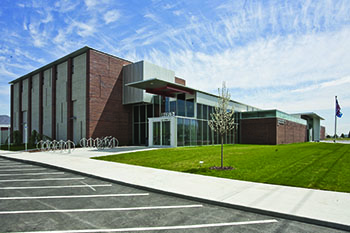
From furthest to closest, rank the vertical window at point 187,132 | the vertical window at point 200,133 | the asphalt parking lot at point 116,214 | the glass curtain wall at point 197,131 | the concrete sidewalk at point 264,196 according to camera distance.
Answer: the vertical window at point 200,133, the vertical window at point 187,132, the glass curtain wall at point 197,131, the concrete sidewalk at point 264,196, the asphalt parking lot at point 116,214

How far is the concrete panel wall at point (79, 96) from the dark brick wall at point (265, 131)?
23844 millimetres

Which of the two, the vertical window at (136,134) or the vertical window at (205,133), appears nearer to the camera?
the vertical window at (205,133)

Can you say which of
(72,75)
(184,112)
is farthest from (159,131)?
(72,75)

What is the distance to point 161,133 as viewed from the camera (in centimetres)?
2528

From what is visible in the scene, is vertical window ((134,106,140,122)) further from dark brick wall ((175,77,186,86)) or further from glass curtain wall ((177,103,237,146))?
dark brick wall ((175,77,186,86))

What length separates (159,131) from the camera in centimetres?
2548

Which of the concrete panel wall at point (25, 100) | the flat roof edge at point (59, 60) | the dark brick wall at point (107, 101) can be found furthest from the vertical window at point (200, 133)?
the concrete panel wall at point (25, 100)

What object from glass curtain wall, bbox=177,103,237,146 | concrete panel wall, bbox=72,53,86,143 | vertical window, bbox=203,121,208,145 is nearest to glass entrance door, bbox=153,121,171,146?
glass curtain wall, bbox=177,103,237,146

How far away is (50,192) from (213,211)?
4.95m

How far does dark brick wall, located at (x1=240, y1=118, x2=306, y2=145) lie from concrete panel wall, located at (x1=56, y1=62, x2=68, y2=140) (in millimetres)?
26251

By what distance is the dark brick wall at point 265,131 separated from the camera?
35.0 m

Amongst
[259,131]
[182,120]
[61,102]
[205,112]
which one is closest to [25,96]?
[61,102]

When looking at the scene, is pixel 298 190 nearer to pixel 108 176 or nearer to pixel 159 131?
pixel 108 176

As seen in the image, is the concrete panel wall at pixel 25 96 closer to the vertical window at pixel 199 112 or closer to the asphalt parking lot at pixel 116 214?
the vertical window at pixel 199 112
